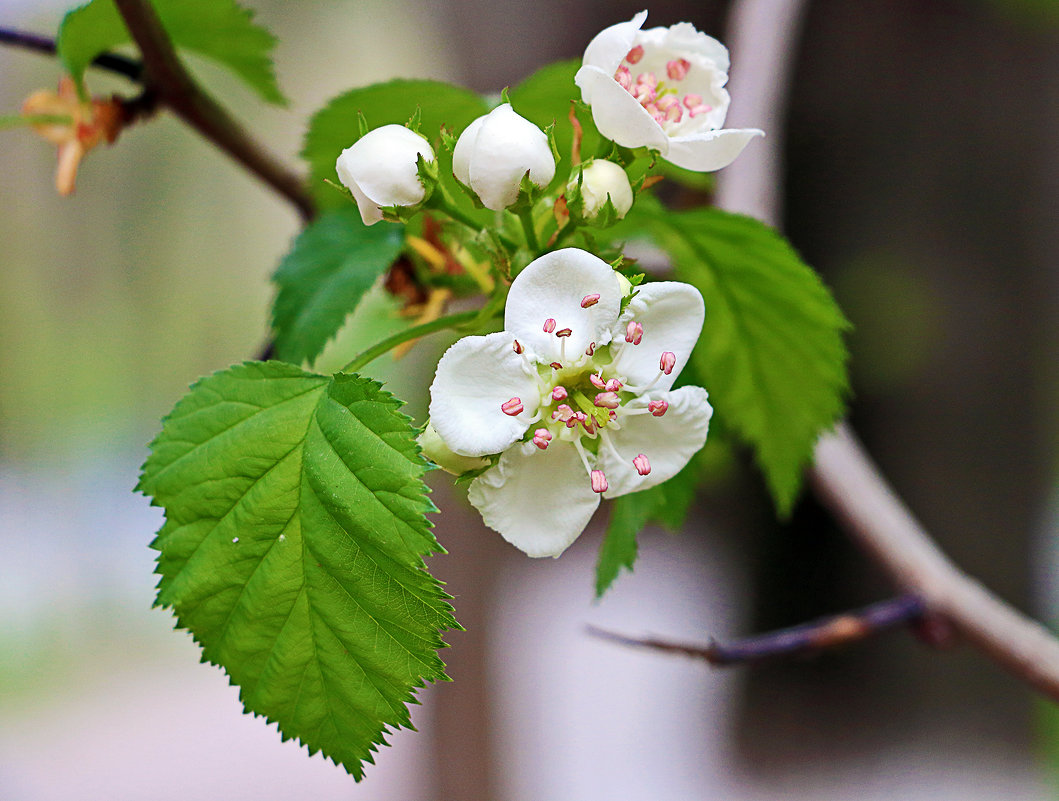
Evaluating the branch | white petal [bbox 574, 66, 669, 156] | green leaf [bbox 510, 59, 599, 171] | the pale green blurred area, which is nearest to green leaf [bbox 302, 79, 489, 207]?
green leaf [bbox 510, 59, 599, 171]

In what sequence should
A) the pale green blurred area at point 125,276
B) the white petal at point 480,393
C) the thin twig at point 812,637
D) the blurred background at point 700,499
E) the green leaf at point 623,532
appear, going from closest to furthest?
the white petal at point 480,393
the green leaf at point 623,532
the thin twig at point 812,637
the blurred background at point 700,499
the pale green blurred area at point 125,276

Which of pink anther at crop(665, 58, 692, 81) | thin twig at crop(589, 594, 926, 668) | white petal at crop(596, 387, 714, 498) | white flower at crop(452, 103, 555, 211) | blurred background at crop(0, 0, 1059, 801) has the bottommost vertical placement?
blurred background at crop(0, 0, 1059, 801)

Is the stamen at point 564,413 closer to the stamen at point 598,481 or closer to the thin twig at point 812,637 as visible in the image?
the stamen at point 598,481

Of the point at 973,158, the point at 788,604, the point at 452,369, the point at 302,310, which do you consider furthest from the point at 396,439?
the point at 788,604

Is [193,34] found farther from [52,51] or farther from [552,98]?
[552,98]

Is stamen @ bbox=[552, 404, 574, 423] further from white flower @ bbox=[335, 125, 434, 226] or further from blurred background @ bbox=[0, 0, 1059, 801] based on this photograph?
blurred background @ bbox=[0, 0, 1059, 801]

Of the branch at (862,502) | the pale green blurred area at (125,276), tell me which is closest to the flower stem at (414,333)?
the branch at (862,502)

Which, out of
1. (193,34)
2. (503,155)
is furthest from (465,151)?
(193,34)

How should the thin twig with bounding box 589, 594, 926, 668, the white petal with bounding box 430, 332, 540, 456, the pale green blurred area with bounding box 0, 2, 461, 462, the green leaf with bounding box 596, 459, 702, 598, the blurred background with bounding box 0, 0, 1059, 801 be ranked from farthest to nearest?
the pale green blurred area with bounding box 0, 2, 461, 462
the blurred background with bounding box 0, 0, 1059, 801
the thin twig with bounding box 589, 594, 926, 668
the green leaf with bounding box 596, 459, 702, 598
the white petal with bounding box 430, 332, 540, 456
